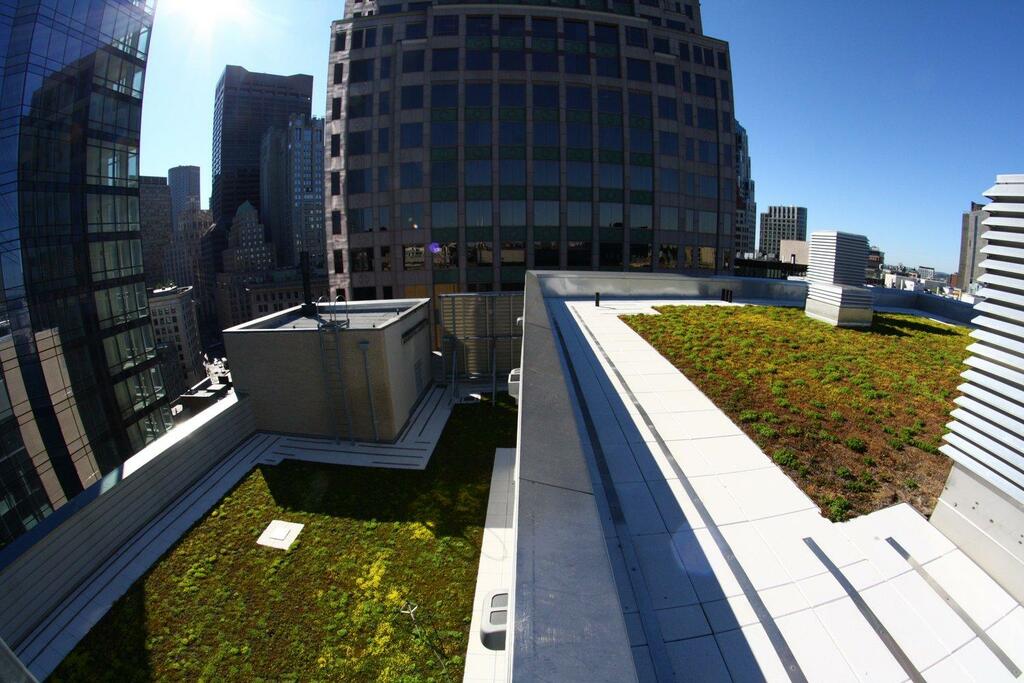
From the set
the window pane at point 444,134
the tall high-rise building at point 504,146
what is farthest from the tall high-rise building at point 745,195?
the window pane at point 444,134

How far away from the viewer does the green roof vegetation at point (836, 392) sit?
5.76m

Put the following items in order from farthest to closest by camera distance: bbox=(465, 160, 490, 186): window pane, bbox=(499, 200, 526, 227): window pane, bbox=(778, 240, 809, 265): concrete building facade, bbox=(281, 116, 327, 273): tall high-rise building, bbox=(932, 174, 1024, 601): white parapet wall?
1. bbox=(281, 116, 327, 273): tall high-rise building
2. bbox=(778, 240, 809, 265): concrete building facade
3. bbox=(499, 200, 526, 227): window pane
4. bbox=(465, 160, 490, 186): window pane
5. bbox=(932, 174, 1024, 601): white parapet wall

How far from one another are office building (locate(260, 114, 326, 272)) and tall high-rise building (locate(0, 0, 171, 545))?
15023cm

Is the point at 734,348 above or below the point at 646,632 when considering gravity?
above

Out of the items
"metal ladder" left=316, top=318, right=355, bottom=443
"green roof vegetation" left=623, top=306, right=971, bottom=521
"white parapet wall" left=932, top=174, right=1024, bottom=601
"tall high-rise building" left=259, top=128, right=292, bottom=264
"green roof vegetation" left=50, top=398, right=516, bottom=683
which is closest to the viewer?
"white parapet wall" left=932, top=174, right=1024, bottom=601

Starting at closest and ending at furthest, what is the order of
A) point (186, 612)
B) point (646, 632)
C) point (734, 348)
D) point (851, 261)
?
point (646, 632) < point (186, 612) < point (734, 348) < point (851, 261)

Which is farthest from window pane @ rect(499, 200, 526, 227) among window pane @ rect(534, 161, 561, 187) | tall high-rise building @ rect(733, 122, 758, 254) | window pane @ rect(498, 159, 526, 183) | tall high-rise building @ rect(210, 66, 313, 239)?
tall high-rise building @ rect(210, 66, 313, 239)

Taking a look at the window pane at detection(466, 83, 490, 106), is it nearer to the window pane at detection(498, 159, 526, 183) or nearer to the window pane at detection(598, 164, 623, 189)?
the window pane at detection(498, 159, 526, 183)

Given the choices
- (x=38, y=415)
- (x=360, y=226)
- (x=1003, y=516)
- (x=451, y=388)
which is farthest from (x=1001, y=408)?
(x=360, y=226)

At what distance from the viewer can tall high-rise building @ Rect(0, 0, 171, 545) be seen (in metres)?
18.1

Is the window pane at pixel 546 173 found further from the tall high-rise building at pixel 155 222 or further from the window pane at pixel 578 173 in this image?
the tall high-rise building at pixel 155 222

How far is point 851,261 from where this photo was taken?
712 inches

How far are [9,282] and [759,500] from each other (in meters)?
30.1

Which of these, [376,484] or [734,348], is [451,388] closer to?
[376,484]
